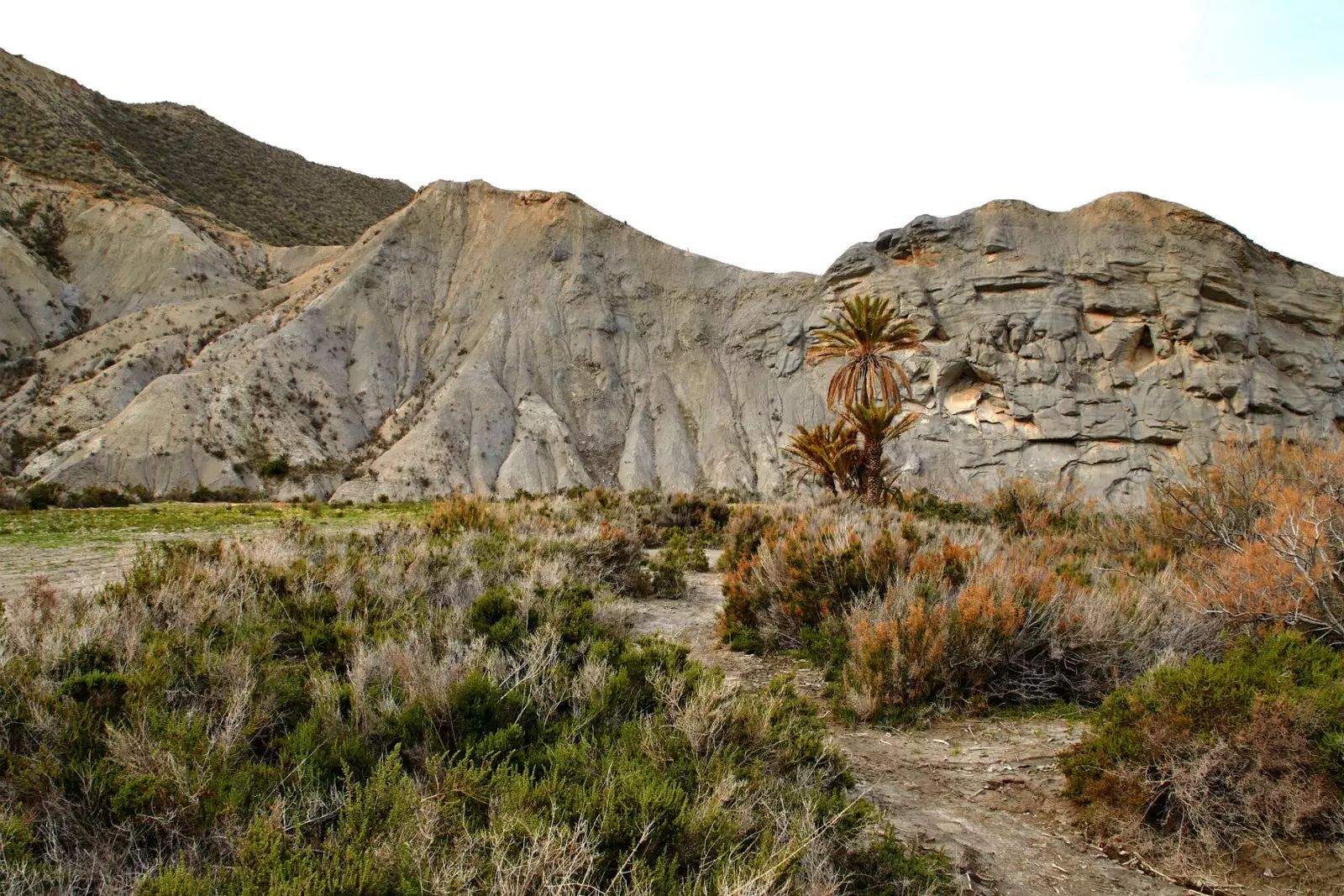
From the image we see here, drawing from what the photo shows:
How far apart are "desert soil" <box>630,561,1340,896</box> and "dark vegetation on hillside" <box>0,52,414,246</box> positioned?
68939mm

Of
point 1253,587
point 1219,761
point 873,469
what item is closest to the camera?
point 1219,761

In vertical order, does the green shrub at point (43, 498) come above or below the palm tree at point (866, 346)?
below

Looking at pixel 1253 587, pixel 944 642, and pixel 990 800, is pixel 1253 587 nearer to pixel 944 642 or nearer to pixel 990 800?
pixel 944 642

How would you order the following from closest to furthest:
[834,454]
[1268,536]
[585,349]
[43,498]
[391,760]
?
1. [391,760]
2. [1268,536]
3. [43,498]
4. [834,454]
5. [585,349]

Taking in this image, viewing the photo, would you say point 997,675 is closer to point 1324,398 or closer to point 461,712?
point 461,712

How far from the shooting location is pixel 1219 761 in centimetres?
335

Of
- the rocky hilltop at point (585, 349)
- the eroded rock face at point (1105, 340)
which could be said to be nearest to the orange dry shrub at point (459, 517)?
the rocky hilltop at point (585, 349)

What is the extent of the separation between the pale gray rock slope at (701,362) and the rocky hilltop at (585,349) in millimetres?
167

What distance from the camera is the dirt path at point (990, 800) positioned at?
3.15 metres

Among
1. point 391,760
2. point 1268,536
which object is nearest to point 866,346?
point 1268,536

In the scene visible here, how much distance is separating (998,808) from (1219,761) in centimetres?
105

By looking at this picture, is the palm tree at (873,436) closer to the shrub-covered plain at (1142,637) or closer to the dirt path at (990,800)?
the shrub-covered plain at (1142,637)

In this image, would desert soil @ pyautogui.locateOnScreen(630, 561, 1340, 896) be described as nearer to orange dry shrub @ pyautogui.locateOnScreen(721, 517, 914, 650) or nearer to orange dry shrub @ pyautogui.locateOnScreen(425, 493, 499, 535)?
orange dry shrub @ pyautogui.locateOnScreen(721, 517, 914, 650)

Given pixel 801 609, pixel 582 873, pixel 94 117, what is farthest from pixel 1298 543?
pixel 94 117
